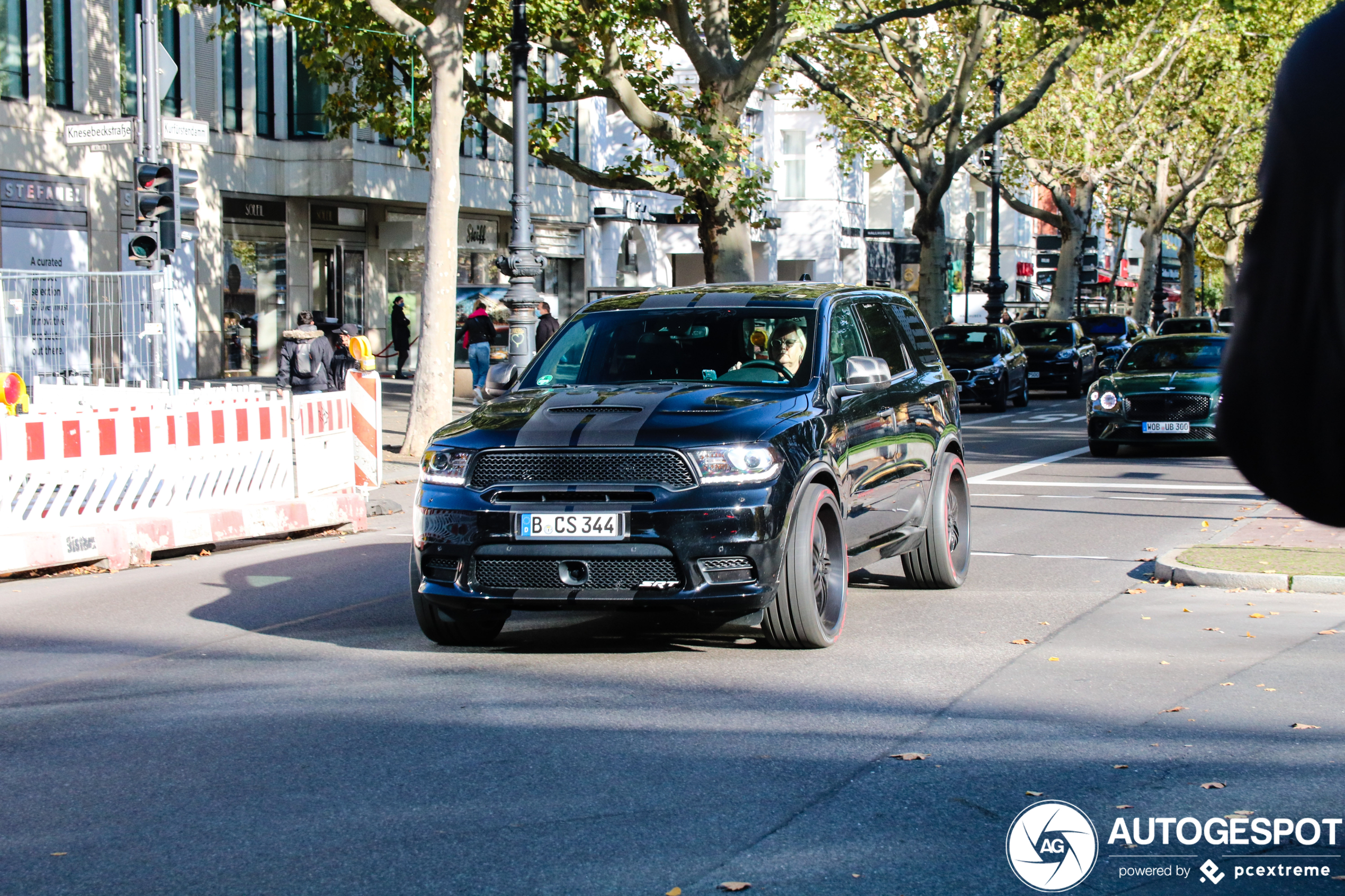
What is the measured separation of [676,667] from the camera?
7.48 meters

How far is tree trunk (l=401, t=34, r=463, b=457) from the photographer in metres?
18.8

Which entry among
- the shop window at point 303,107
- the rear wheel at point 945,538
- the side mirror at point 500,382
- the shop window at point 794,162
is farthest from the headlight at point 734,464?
the shop window at point 794,162

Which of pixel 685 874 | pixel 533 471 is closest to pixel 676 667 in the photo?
pixel 533 471

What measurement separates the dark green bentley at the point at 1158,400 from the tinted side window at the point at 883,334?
33.1ft

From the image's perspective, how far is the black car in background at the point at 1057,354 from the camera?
35.5m

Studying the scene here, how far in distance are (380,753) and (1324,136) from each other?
5107 mm

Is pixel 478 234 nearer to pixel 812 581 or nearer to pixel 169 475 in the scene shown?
pixel 169 475

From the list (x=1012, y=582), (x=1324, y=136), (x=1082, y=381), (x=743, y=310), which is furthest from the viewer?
(x=1082, y=381)

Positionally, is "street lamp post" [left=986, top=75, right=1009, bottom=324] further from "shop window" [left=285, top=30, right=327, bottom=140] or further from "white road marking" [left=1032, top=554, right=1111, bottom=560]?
"white road marking" [left=1032, top=554, right=1111, bottom=560]

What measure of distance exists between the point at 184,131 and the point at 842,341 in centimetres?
978

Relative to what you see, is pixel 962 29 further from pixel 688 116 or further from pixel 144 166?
pixel 144 166

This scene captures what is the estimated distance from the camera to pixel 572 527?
719 cm

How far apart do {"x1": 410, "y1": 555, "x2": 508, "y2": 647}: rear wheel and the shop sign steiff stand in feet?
105

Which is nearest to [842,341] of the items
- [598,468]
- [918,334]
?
[918,334]
